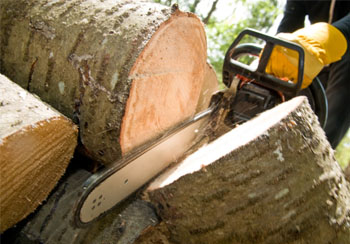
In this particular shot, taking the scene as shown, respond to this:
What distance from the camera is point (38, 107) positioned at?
841mm

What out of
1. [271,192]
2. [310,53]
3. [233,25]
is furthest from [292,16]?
[233,25]

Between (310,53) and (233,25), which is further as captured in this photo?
(233,25)

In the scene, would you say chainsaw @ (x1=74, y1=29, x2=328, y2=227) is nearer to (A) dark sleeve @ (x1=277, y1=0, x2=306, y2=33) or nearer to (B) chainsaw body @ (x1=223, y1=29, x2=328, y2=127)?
(B) chainsaw body @ (x1=223, y1=29, x2=328, y2=127)

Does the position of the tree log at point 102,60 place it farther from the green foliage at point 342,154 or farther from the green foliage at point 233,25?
the green foliage at point 233,25

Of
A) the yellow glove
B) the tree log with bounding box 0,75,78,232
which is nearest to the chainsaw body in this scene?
the yellow glove

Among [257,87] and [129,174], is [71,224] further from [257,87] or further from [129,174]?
[257,87]

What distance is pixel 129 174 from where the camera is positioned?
1.10 m

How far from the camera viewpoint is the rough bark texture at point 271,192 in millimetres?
883

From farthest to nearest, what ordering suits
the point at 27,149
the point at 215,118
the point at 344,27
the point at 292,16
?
the point at 292,16 < the point at 344,27 < the point at 215,118 < the point at 27,149

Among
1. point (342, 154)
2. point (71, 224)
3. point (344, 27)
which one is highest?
point (344, 27)

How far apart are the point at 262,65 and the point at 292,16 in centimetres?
140

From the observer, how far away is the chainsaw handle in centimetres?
124

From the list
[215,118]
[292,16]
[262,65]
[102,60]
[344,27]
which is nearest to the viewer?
[102,60]

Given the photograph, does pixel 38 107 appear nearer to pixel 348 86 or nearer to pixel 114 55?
pixel 114 55
